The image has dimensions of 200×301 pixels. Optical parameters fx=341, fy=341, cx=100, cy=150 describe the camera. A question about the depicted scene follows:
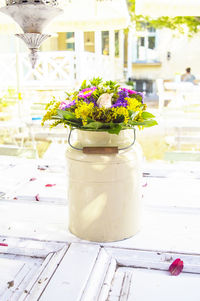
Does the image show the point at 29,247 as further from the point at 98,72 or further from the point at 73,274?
the point at 98,72

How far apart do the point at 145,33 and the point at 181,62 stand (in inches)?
78.3

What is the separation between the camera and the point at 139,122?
1008 mm

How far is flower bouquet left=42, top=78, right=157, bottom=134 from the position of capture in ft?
3.11

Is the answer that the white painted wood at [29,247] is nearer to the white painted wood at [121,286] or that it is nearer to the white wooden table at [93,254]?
the white wooden table at [93,254]

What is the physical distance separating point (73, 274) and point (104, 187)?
0.26 meters

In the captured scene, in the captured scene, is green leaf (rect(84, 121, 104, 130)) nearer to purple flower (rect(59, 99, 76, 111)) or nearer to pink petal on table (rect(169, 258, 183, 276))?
purple flower (rect(59, 99, 76, 111))

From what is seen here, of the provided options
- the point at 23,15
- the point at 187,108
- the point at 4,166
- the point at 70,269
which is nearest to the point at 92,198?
the point at 70,269

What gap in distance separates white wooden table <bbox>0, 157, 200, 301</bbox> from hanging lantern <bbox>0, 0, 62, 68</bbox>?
64cm

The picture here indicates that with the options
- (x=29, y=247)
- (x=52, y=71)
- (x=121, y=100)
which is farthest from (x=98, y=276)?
(x=52, y=71)

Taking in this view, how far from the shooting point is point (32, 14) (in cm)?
132

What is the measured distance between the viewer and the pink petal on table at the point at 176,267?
0.87m

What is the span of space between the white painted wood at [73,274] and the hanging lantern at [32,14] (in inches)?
33.6

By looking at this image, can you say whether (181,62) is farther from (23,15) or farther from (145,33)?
(23,15)

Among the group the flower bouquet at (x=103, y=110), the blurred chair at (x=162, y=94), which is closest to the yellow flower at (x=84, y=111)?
the flower bouquet at (x=103, y=110)
